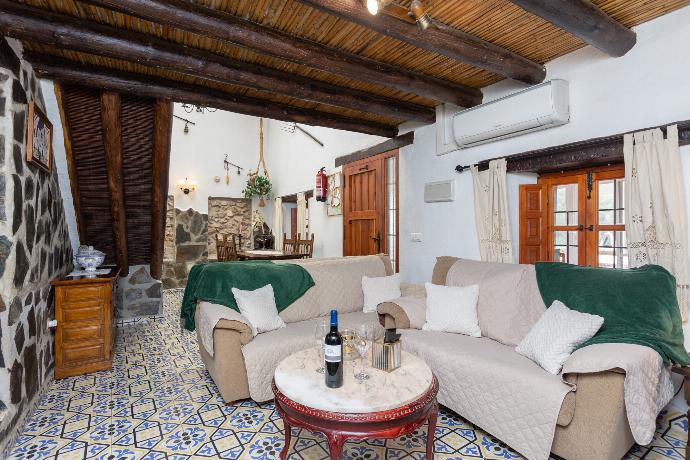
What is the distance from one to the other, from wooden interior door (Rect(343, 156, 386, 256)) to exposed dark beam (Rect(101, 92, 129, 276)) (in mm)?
2891

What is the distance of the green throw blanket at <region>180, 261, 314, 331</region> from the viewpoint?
9.20 feet

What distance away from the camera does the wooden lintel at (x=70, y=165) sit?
9.42 feet

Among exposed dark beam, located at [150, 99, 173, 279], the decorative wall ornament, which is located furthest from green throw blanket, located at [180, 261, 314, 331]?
the decorative wall ornament

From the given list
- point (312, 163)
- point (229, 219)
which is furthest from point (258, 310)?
point (229, 219)

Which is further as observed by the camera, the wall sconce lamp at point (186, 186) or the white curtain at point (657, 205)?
the wall sconce lamp at point (186, 186)

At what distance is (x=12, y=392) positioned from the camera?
205 centimetres

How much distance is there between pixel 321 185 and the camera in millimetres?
6137

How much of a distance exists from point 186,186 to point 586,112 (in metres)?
6.34

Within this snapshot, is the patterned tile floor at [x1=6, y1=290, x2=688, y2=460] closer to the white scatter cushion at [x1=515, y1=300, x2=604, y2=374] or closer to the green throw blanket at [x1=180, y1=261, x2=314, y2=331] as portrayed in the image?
the white scatter cushion at [x1=515, y1=300, x2=604, y2=374]

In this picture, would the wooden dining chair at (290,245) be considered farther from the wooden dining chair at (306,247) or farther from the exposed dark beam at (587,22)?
the exposed dark beam at (587,22)

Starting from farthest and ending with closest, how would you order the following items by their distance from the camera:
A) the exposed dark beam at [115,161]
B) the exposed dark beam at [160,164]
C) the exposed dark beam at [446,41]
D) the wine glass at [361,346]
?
the exposed dark beam at [160,164] → the exposed dark beam at [115,161] → the exposed dark beam at [446,41] → the wine glass at [361,346]

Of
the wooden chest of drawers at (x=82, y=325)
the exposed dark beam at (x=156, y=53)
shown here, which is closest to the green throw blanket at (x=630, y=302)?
the exposed dark beam at (x=156, y=53)

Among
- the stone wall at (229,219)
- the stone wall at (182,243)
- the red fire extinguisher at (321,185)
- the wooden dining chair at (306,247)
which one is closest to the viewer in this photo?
the wooden dining chair at (306,247)

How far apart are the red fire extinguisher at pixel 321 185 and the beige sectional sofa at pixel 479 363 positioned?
2746 mm
